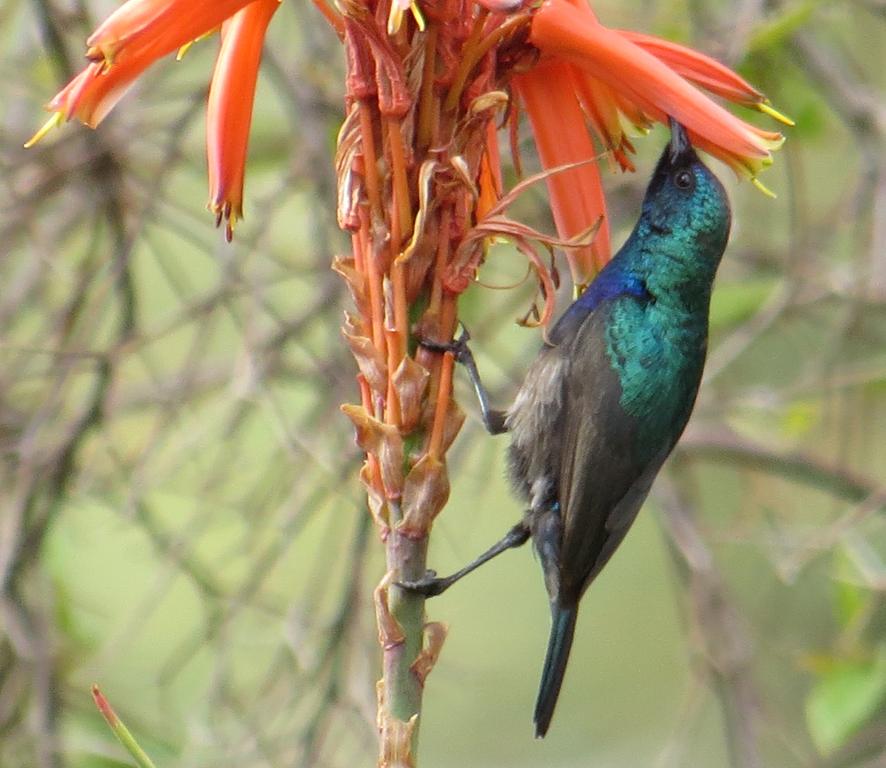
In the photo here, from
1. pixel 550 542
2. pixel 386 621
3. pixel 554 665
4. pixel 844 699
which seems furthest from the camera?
pixel 844 699

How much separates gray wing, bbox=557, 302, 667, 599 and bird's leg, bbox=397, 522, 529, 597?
0.09 m

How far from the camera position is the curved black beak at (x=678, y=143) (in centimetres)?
204

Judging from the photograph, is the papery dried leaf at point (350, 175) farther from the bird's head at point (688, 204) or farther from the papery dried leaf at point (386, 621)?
the bird's head at point (688, 204)

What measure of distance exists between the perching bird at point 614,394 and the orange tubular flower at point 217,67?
0.94 m

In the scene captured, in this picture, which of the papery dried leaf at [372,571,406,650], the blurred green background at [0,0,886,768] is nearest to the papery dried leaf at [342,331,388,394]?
the papery dried leaf at [372,571,406,650]

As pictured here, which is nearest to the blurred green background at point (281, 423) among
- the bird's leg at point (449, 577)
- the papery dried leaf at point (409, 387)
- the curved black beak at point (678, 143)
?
the bird's leg at point (449, 577)

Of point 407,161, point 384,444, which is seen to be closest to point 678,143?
point 407,161

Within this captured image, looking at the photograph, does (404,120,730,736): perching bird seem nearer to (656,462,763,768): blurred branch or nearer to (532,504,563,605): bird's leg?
(532,504,563,605): bird's leg

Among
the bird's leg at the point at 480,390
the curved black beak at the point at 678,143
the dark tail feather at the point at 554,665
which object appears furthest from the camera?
the dark tail feather at the point at 554,665

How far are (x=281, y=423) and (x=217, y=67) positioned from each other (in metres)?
1.29

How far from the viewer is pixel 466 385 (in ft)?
10.5

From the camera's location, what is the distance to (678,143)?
2.22 metres

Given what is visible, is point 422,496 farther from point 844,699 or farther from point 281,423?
point 844,699

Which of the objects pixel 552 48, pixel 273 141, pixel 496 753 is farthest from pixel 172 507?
pixel 552 48
